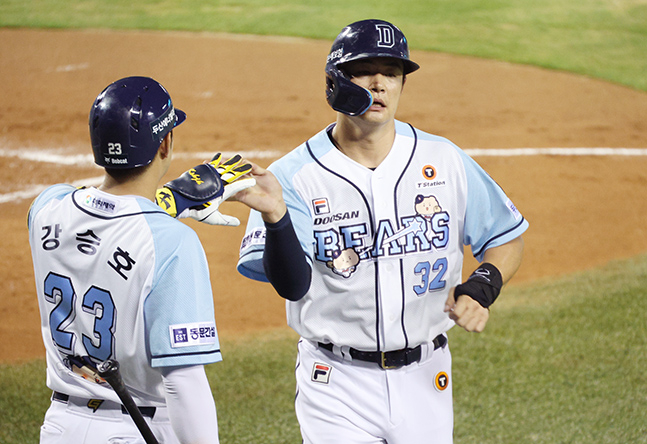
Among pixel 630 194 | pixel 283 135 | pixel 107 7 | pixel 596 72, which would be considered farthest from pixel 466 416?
pixel 107 7

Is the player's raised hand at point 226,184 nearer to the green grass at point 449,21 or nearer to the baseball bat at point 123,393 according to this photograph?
the baseball bat at point 123,393

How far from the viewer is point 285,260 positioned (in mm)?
2480

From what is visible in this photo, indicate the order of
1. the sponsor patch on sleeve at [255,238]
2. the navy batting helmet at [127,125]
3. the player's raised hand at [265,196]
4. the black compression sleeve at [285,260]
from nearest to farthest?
the navy batting helmet at [127,125], the player's raised hand at [265,196], the black compression sleeve at [285,260], the sponsor patch on sleeve at [255,238]

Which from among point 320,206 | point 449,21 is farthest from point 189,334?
point 449,21

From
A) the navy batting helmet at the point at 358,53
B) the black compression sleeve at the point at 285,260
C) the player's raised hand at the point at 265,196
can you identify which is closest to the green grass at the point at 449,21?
the navy batting helmet at the point at 358,53

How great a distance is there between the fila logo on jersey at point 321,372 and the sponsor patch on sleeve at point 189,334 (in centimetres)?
83

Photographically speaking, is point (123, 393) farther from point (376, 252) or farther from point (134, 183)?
point (376, 252)

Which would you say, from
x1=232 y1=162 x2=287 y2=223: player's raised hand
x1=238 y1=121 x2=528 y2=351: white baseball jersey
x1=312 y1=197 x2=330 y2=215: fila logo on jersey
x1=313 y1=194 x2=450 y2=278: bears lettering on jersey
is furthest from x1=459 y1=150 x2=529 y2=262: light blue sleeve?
x1=232 y1=162 x2=287 y2=223: player's raised hand

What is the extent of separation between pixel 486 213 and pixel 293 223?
75 centimetres

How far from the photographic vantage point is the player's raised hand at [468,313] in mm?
2467

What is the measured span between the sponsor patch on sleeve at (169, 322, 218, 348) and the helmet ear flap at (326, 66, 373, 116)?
1.02m

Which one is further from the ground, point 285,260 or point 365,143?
point 365,143

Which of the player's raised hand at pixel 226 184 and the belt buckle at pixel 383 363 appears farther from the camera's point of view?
the belt buckle at pixel 383 363

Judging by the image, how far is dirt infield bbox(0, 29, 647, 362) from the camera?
6.43m
